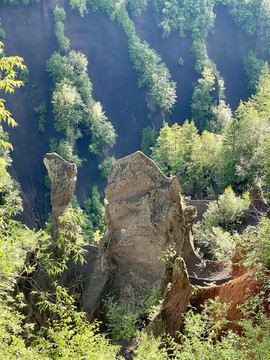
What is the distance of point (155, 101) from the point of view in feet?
200

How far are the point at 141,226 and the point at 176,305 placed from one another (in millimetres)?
6679

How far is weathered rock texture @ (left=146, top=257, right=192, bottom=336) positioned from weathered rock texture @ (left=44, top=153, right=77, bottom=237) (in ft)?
31.9

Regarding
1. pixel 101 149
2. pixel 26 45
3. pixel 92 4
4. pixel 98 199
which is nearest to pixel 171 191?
pixel 98 199

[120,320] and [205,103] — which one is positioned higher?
[205,103]

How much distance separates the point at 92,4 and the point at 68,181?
5391 cm

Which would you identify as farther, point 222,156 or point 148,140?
point 148,140

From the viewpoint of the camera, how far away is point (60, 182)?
69.8 ft

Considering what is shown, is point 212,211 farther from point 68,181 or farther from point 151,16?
point 151,16

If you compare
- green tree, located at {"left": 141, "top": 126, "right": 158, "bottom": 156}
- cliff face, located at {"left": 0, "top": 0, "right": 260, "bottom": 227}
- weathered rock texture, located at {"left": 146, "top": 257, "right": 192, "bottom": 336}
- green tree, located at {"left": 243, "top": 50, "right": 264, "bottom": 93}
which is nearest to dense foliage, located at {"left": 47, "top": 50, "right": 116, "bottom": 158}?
cliff face, located at {"left": 0, "top": 0, "right": 260, "bottom": 227}

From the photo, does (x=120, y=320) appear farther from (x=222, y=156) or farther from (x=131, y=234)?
(x=222, y=156)

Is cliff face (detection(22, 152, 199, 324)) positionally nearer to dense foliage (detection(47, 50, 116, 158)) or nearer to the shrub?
→ the shrub

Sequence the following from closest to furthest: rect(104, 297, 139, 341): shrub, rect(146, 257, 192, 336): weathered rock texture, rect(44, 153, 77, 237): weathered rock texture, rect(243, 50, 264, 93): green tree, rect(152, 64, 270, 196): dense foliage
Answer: rect(146, 257, 192, 336): weathered rock texture → rect(104, 297, 139, 341): shrub → rect(44, 153, 77, 237): weathered rock texture → rect(152, 64, 270, 196): dense foliage → rect(243, 50, 264, 93): green tree

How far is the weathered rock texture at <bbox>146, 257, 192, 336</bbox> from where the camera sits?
12.7 meters

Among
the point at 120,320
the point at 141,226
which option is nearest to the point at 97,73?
the point at 141,226
